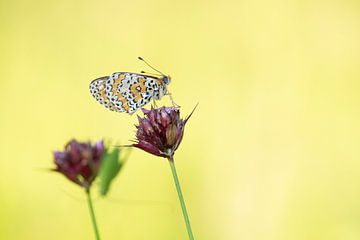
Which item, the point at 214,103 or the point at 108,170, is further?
the point at 214,103

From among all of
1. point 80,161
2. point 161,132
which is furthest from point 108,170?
point 161,132

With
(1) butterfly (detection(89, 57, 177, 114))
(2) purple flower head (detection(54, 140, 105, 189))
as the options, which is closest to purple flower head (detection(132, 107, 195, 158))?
(2) purple flower head (detection(54, 140, 105, 189))

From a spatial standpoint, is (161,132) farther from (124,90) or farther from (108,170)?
(124,90)

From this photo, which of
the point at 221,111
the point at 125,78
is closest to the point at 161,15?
the point at 221,111

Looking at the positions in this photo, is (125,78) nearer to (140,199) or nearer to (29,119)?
(140,199)

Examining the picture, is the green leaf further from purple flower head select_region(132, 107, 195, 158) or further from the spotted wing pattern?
the spotted wing pattern

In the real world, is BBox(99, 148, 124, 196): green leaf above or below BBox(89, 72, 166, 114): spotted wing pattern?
below
